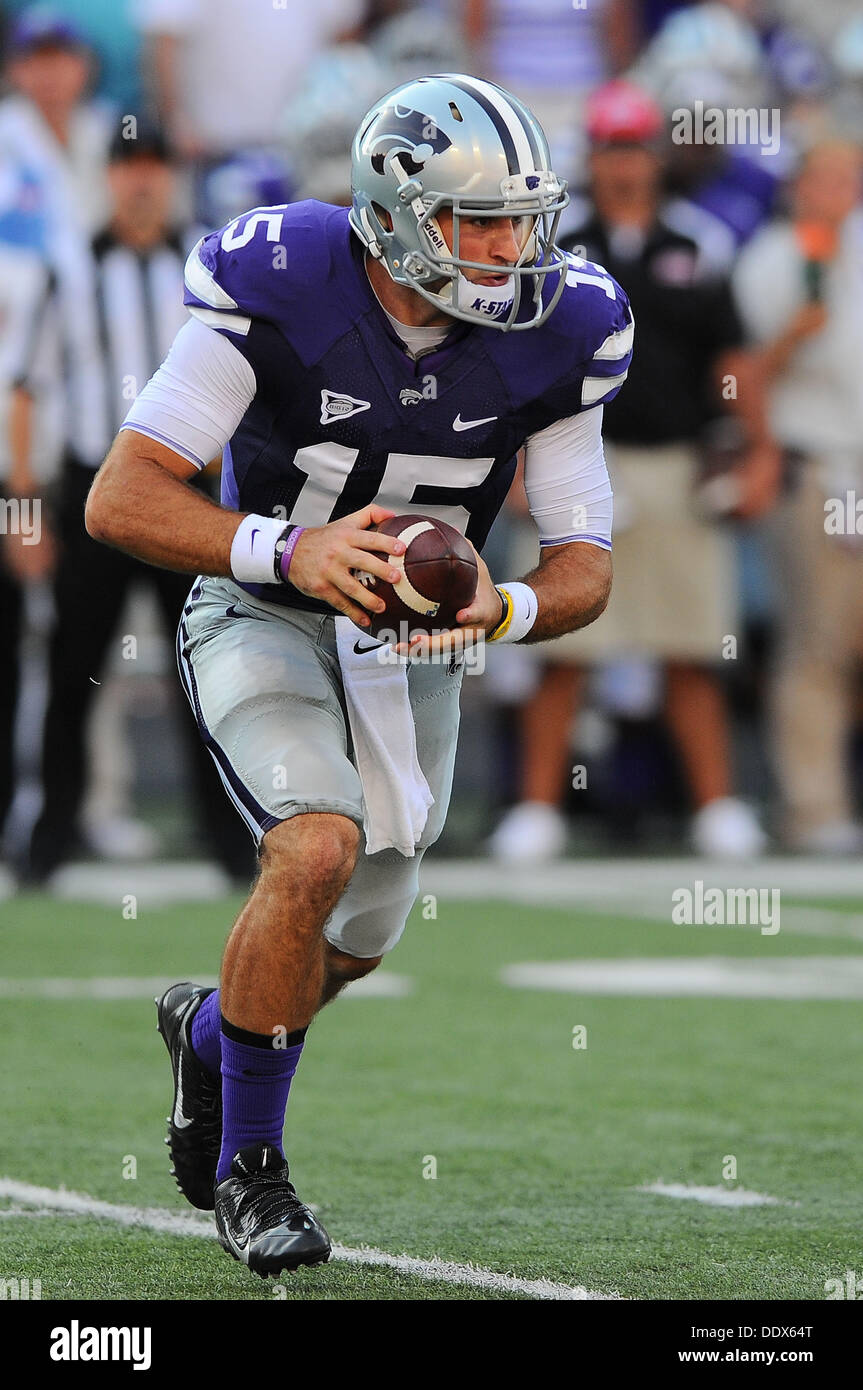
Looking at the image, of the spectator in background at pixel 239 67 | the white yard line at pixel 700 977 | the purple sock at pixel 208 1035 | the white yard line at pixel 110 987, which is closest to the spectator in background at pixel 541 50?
the spectator in background at pixel 239 67

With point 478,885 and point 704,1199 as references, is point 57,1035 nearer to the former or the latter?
point 704,1199

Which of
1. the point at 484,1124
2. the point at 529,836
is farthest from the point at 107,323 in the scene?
the point at 484,1124

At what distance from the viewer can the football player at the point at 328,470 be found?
3627 mm

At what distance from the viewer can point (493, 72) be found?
10086 millimetres

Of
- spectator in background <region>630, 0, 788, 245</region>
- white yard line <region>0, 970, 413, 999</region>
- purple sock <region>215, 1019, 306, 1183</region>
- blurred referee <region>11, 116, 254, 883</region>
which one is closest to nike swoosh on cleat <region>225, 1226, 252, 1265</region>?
purple sock <region>215, 1019, 306, 1183</region>

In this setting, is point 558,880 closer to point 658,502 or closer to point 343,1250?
point 658,502

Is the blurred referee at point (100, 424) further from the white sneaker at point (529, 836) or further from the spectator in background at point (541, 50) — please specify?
the spectator in background at point (541, 50)

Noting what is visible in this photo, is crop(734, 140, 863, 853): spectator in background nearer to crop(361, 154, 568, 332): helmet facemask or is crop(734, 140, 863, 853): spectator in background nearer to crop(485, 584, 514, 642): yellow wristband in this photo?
crop(361, 154, 568, 332): helmet facemask

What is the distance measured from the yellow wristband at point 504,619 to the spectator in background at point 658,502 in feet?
15.9

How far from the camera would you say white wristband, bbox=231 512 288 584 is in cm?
359

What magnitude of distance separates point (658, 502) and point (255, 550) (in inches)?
212

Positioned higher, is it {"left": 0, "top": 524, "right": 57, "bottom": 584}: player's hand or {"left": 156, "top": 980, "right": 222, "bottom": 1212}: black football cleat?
{"left": 0, "top": 524, "right": 57, "bottom": 584}: player's hand

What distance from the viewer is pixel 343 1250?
380 cm
